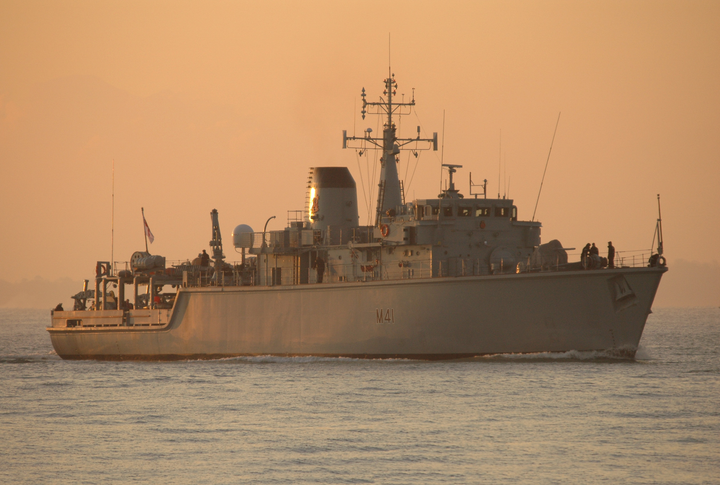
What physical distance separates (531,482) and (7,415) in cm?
1572

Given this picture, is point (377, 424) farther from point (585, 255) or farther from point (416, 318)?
point (585, 255)

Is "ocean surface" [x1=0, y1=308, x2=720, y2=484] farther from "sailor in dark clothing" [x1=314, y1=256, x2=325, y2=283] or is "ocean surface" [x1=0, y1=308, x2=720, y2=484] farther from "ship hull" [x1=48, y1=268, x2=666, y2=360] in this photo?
"sailor in dark clothing" [x1=314, y1=256, x2=325, y2=283]

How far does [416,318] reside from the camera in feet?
113

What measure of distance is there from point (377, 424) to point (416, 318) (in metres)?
10.7

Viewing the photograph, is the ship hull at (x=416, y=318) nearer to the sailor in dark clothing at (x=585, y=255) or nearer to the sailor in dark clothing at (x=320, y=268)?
the sailor in dark clothing at (x=585, y=255)

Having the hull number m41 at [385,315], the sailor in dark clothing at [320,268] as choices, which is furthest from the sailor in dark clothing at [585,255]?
the sailor in dark clothing at [320,268]

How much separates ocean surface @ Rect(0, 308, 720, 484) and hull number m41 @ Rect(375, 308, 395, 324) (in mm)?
1640

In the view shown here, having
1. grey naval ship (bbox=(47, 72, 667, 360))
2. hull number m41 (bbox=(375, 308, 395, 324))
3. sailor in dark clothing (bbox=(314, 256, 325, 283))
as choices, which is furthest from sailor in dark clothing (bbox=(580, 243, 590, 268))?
sailor in dark clothing (bbox=(314, 256, 325, 283))

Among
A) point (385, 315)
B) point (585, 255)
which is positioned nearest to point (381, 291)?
point (385, 315)

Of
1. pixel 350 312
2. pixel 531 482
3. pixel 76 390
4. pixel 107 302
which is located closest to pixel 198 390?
pixel 76 390

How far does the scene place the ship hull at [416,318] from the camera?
3177cm

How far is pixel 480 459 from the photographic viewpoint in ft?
66.0

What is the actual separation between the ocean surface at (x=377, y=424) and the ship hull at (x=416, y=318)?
841mm

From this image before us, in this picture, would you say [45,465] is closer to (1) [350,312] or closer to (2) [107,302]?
(1) [350,312]
